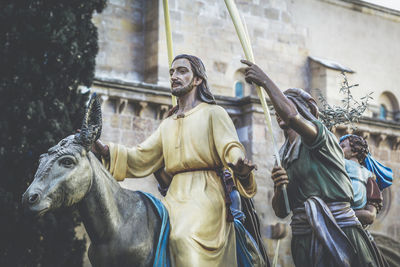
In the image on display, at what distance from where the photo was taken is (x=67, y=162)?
428 cm

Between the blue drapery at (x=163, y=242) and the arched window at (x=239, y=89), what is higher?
the arched window at (x=239, y=89)

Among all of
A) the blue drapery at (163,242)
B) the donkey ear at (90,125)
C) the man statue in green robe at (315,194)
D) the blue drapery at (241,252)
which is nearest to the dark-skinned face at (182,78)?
the man statue in green robe at (315,194)

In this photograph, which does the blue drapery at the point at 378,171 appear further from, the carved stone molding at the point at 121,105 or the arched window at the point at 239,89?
the arched window at the point at 239,89

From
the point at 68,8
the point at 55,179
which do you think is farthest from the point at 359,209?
the point at 68,8

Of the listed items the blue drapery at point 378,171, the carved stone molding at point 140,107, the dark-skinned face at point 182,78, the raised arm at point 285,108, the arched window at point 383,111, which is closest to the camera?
the raised arm at point 285,108

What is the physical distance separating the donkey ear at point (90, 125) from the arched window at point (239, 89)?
34.7 feet

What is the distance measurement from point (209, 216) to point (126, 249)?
1.99 feet

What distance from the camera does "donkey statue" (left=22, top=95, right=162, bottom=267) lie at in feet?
13.8

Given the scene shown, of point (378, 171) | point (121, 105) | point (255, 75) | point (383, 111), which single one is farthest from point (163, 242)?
point (383, 111)

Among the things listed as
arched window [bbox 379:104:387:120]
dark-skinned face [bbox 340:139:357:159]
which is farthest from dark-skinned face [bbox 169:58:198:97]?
arched window [bbox 379:104:387:120]

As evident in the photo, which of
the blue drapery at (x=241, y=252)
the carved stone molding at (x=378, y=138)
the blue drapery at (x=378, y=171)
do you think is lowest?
the blue drapery at (x=241, y=252)

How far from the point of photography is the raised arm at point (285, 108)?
4723 mm

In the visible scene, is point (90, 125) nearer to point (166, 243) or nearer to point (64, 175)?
point (64, 175)

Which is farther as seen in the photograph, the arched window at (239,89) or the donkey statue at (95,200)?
the arched window at (239,89)
